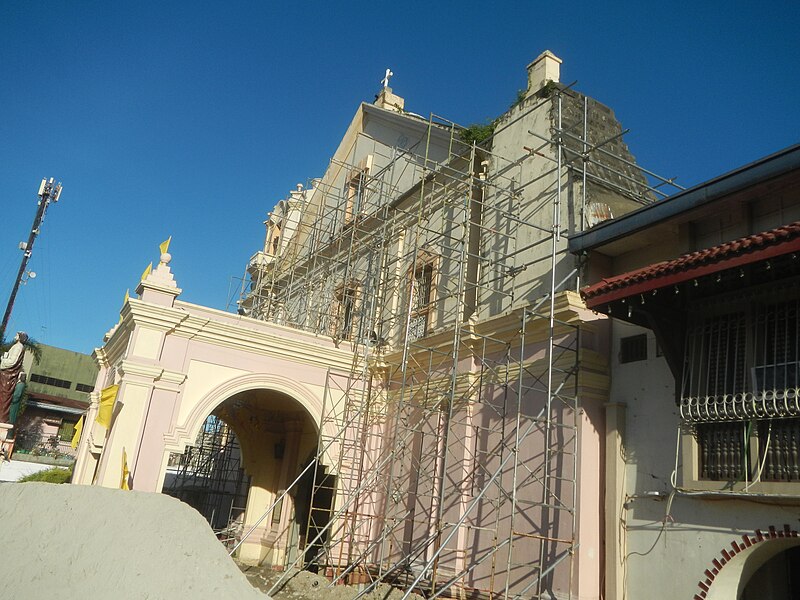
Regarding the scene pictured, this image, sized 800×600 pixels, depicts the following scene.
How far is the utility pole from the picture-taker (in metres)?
29.6

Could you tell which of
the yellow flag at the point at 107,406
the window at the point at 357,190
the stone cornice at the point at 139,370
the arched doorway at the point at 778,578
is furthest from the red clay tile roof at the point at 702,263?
the window at the point at 357,190

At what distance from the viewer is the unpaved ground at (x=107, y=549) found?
4.89 meters

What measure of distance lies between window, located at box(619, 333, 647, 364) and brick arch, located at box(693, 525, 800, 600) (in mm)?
2643

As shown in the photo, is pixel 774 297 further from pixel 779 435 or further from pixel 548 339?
pixel 548 339

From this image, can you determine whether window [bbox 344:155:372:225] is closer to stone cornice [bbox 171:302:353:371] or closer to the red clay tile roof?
stone cornice [bbox 171:302:353:371]

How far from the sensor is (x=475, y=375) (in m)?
11.6

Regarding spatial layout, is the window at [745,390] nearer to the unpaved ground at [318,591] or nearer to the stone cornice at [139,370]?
the unpaved ground at [318,591]

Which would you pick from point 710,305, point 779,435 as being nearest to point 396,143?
point 710,305

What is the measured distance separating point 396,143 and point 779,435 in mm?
13648

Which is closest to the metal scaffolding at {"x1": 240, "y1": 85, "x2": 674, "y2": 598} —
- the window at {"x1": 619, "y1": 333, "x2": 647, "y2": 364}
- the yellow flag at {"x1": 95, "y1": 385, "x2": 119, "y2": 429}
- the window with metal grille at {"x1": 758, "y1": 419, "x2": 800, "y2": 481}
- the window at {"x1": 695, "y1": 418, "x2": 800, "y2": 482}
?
the window at {"x1": 619, "y1": 333, "x2": 647, "y2": 364}

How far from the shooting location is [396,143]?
18875 mm

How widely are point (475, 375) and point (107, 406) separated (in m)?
6.60

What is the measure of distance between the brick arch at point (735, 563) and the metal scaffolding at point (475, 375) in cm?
176

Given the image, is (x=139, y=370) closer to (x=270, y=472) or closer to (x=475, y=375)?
(x=475, y=375)
